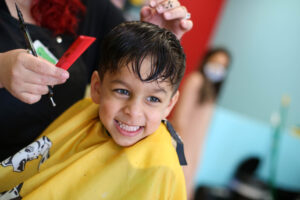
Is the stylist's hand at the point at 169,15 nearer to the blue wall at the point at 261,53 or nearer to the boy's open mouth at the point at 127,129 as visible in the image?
the boy's open mouth at the point at 127,129

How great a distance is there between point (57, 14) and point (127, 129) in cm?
49

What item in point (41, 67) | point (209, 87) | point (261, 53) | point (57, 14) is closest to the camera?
point (41, 67)

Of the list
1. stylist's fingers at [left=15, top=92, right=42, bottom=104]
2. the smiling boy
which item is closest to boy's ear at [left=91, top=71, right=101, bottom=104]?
the smiling boy

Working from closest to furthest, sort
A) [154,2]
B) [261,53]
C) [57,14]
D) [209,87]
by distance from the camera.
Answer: [154,2] → [57,14] → [209,87] → [261,53]

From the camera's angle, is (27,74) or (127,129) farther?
(127,129)

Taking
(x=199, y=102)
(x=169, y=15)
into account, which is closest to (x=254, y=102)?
(x=199, y=102)

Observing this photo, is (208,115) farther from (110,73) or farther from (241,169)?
(110,73)

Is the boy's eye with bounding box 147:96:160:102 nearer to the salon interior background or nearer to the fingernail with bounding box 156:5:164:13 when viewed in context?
the fingernail with bounding box 156:5:164:13

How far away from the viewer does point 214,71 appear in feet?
8.35

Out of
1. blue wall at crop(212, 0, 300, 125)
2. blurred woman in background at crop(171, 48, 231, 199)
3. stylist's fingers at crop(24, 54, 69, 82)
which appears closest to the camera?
stylist's fingers at crop(24, 54, 69, 82)

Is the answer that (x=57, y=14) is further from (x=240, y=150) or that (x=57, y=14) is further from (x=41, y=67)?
(x=240, y=150)

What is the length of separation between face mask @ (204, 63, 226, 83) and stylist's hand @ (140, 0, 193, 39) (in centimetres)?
167

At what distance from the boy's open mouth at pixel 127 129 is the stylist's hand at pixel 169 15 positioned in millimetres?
309

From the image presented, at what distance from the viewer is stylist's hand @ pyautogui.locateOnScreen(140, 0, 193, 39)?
759 mm
